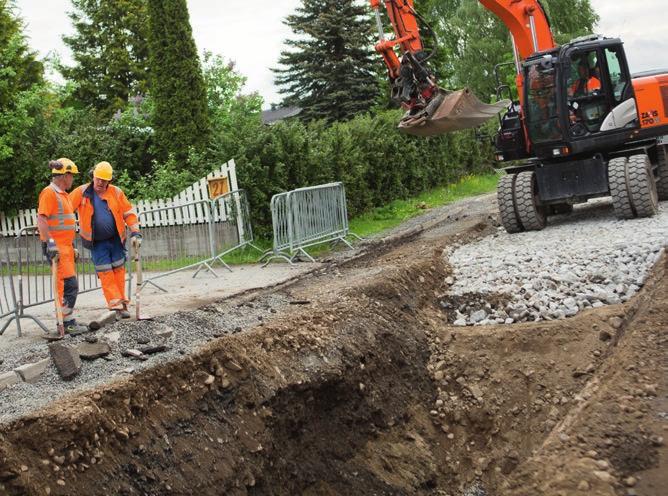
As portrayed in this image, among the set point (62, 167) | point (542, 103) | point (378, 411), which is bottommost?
point (378, 411)

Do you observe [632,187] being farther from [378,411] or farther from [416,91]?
[378,411]

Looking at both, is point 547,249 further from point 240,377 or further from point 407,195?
point 407,195

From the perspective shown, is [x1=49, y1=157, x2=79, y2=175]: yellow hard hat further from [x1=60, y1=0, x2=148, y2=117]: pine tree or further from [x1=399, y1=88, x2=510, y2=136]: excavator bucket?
[x1=60, y1=0, x2=148, y2=117]: pine tree

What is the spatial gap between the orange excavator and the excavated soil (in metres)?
3.24

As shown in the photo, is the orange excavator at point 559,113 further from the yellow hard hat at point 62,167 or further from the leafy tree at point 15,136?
the leafy tree at point 15,136

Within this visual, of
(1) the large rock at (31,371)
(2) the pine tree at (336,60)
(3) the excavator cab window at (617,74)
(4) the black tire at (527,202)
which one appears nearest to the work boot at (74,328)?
(1) the large rock at (31,371)

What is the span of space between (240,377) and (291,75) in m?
28.9

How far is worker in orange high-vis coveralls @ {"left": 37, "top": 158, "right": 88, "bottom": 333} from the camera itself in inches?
336

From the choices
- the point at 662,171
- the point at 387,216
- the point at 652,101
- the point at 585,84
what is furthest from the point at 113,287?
the point at 387,216

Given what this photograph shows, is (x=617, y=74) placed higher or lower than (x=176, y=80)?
lower

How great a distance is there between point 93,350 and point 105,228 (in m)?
2.16

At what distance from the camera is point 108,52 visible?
40688 mm

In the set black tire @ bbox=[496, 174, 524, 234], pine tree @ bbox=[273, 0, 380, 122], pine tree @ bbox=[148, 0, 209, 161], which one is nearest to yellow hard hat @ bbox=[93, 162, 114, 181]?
black tire @ bbox=[496, 174, 524, 234]

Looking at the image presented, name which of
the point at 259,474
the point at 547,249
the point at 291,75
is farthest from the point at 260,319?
the point at 291,75
